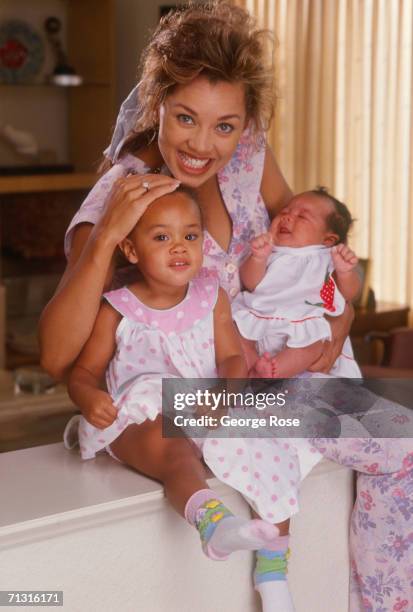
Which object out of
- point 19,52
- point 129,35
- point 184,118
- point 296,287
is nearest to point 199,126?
point 184,118

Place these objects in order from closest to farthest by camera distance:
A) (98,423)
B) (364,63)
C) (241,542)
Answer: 1. (241,542)
2. (98,423)
3. (364,63)

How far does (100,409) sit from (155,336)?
166 millimetres

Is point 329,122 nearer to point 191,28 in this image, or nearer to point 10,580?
point 191,28

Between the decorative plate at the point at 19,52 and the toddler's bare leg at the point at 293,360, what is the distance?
403 cm

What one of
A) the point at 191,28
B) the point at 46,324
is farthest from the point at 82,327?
the point at 191,28

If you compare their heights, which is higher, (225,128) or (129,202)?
(225,128)

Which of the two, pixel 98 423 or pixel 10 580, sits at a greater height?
pixel 98 423

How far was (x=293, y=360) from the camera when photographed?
179 cm

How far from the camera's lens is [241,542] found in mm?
1323

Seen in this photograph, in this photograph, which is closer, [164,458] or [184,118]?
[164,458]

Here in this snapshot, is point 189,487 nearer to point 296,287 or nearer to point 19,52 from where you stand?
point 296,287

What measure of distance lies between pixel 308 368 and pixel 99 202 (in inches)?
18.9

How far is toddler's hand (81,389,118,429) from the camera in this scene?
1.50 metres

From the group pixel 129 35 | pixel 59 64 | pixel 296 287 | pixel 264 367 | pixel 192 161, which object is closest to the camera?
pixel 192 161
